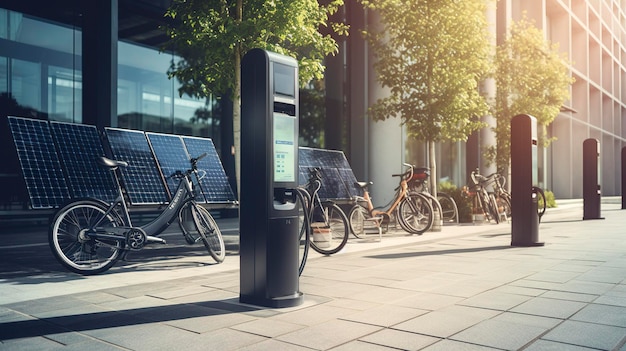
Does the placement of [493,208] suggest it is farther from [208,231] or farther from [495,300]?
[495,300]

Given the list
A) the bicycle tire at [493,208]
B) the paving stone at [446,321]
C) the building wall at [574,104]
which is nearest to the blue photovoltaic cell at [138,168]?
the paving stone at [446,321]

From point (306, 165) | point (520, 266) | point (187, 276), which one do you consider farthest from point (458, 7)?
point (187, 276)

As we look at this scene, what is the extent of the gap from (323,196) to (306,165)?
2.50 ft

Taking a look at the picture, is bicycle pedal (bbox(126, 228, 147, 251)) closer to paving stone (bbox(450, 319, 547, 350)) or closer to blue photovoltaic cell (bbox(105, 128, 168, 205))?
blue photovoltaic cell (bbox(105, 128, 168, 205))

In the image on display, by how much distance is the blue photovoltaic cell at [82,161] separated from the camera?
25.2 feet

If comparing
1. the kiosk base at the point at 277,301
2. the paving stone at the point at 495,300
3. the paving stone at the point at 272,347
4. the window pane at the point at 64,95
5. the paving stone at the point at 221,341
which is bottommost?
the paving stone at the point at 272,347

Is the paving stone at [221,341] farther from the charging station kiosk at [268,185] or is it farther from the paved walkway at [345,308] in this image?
the charging station kiosk at [268,185]

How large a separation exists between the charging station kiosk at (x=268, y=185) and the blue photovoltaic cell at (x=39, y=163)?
11.4 feet

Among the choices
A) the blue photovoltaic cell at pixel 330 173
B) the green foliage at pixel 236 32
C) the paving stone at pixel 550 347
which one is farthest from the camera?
the blue photovoltaic cell at pixel 330 173

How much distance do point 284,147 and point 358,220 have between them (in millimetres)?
5857

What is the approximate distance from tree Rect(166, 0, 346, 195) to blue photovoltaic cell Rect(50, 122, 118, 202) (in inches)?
73.0

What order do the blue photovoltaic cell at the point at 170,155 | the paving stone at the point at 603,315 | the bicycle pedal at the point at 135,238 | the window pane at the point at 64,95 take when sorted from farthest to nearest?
1. the window pane at the point at 64,95
2. the blue photovoltaic cell at the point at 170,155
3. the bicycle pedal at the point at 135,238
4. the paving stone at the point at 603,315

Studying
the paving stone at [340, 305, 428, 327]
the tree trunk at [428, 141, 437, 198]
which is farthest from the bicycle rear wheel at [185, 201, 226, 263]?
the tree trunk at [428, 141, 437, 198]

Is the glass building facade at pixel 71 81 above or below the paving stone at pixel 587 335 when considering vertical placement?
above
